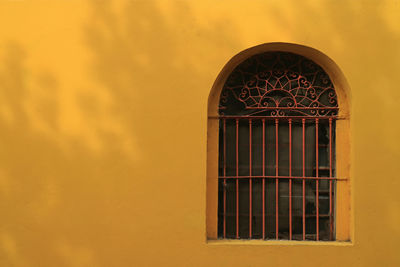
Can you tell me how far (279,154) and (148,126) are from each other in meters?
1.30

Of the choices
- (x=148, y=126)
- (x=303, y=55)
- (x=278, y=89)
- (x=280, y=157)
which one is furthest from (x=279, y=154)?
(x=148, y=126)

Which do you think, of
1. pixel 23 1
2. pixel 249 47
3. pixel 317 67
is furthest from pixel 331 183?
pixel 23 1

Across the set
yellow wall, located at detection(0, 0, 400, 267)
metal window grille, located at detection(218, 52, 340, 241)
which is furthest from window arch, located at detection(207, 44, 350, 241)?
yellow wall, located at detection(0, 0, 400, 267)

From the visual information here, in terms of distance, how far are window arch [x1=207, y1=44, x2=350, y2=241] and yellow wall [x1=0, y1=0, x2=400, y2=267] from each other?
248mm

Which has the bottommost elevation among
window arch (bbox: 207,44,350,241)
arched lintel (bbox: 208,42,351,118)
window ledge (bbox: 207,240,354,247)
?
window ledge (bbox: 207,240,354,247)

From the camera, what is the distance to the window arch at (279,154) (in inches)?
164

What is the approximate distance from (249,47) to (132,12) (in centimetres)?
115

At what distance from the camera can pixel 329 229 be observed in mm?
4160

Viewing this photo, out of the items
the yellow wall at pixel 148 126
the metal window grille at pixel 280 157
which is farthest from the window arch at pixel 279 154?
the yellow wall at pixel 148 126

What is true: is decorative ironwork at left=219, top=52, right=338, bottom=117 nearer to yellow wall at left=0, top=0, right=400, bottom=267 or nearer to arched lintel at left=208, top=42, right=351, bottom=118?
arched lintel at left=208, top=42, right=351, bottom=118

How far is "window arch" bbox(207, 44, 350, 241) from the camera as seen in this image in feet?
13.7

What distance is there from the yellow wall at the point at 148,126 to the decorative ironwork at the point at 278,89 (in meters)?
0.29

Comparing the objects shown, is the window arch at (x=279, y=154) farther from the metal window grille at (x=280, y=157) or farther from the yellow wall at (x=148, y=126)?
the yellow wall at (x=148, y=126)

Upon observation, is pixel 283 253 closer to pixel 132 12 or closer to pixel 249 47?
pixel 249 47
